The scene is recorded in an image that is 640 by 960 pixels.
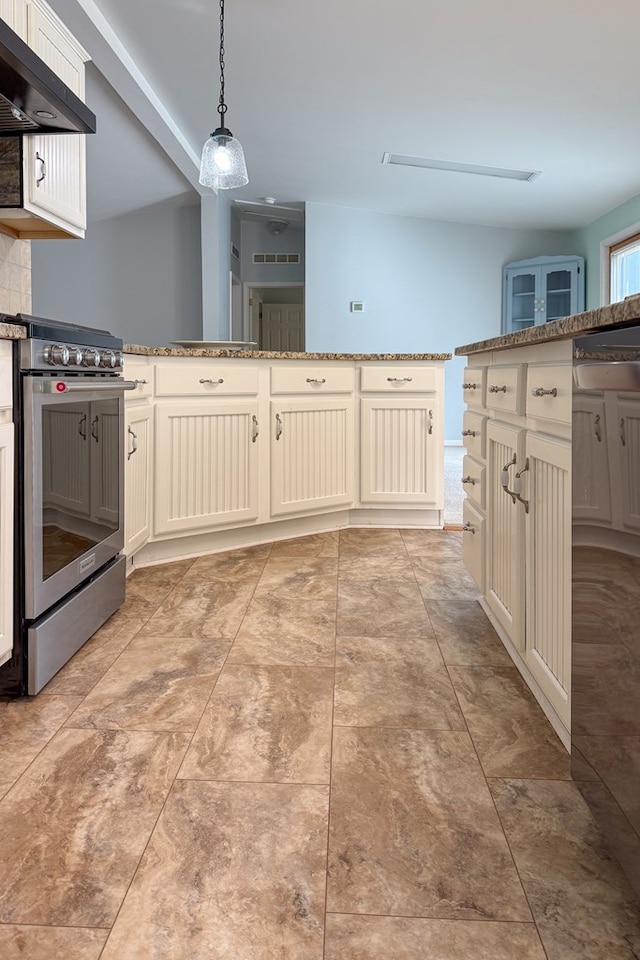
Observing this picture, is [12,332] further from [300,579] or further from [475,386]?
[300,579]

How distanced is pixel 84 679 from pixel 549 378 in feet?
4.28

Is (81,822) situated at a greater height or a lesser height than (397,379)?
lesser

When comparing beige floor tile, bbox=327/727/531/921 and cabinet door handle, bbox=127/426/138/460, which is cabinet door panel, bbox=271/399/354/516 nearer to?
cabinet door handle, bbox=127/426/138/460

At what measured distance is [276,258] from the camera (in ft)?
27.6

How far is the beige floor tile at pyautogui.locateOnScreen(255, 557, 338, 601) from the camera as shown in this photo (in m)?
2.48

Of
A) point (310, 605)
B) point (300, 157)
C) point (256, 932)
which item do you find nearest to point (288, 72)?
point (300, 157)

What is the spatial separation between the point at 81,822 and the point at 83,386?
111 cm

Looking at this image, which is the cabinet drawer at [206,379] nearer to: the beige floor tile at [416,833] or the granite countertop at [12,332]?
the granite countertop at [12,332]

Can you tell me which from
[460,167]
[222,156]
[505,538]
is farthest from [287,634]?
[460,167]

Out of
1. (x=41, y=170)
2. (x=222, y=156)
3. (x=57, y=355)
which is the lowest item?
(x=57, y=355)

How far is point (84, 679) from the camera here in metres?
1.73

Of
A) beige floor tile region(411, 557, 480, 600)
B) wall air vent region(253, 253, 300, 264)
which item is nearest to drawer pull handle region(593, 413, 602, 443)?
beige floor tile region(411, 557, 480, 600)

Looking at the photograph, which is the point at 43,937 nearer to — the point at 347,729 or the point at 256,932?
the point at 256,932

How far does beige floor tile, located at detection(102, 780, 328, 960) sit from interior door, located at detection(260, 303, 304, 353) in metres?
8.98
